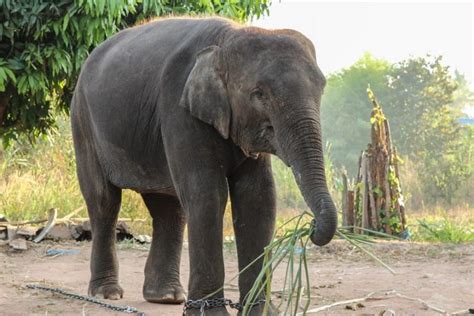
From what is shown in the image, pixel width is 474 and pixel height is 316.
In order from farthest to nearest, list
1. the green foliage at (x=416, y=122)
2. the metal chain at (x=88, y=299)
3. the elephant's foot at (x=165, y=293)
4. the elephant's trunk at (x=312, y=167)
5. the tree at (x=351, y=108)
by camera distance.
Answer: the tree at (x=351, y=108) < the green foliage at (x=416, y=122) < the elephant's foot at (x=165, y=293) < the metal chain at (x=88, y=299) < the elephant's trunk at (x=312, y=167)

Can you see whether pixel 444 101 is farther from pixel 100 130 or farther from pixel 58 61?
Result: pixel 100 130

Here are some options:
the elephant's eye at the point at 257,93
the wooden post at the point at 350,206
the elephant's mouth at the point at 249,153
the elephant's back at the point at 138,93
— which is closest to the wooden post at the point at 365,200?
the wooden post at the point at 350,206

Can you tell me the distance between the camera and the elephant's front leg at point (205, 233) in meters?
5.21

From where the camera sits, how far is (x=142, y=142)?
591 cm

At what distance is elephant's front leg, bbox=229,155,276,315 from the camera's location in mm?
5445

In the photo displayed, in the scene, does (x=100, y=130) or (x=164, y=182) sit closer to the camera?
(x=164, y=182)

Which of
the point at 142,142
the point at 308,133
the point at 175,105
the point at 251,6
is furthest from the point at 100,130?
the point at 251,6

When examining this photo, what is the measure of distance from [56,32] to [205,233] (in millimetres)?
5130

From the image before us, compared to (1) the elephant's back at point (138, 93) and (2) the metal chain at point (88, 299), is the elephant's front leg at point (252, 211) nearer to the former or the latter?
(1) the elephant's back at point (138, 93)

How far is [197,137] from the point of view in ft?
17.3

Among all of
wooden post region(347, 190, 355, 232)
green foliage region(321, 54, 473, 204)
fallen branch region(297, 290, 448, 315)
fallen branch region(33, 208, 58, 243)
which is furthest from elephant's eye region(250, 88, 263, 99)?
green foliage region(321, 54, 473, 204)

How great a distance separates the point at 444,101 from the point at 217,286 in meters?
36.9

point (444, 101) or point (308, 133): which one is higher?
point (444, 101)

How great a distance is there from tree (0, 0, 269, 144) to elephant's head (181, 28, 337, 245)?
4.31 metres
